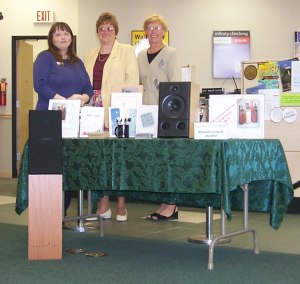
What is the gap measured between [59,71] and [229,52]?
384 cm

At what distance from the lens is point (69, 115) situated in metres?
3.71

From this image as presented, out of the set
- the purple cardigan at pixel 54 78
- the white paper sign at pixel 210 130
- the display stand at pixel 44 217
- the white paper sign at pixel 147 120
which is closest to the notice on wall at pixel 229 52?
the purple cardigan at pixel 54 78

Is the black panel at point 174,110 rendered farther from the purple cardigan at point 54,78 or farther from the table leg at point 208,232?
the purple cardigan at point 54,78

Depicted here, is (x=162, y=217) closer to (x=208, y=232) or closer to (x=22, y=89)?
(x=208, y=232)

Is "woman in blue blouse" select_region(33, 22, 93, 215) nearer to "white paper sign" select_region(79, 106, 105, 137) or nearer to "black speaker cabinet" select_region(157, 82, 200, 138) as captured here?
"white paper sign" select_region(79, 106, 105, 137)

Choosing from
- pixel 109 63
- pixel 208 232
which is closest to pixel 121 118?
pixel 208 232

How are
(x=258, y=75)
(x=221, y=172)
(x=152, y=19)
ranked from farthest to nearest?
(x=258, y=75)
(x=152, y=19)
(x=221, y=172)

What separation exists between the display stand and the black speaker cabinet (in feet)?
2.06

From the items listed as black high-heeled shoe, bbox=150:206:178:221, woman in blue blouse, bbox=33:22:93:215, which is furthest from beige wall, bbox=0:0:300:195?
woman in blue blouse, bbox=33:22:93:215

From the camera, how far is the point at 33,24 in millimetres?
8758

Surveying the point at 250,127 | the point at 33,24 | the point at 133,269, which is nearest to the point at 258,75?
the point at 250,127

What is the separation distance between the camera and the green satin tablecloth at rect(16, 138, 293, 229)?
3.04 m

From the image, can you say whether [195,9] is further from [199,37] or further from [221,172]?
[221,172]

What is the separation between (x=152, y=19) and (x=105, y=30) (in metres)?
0.34
